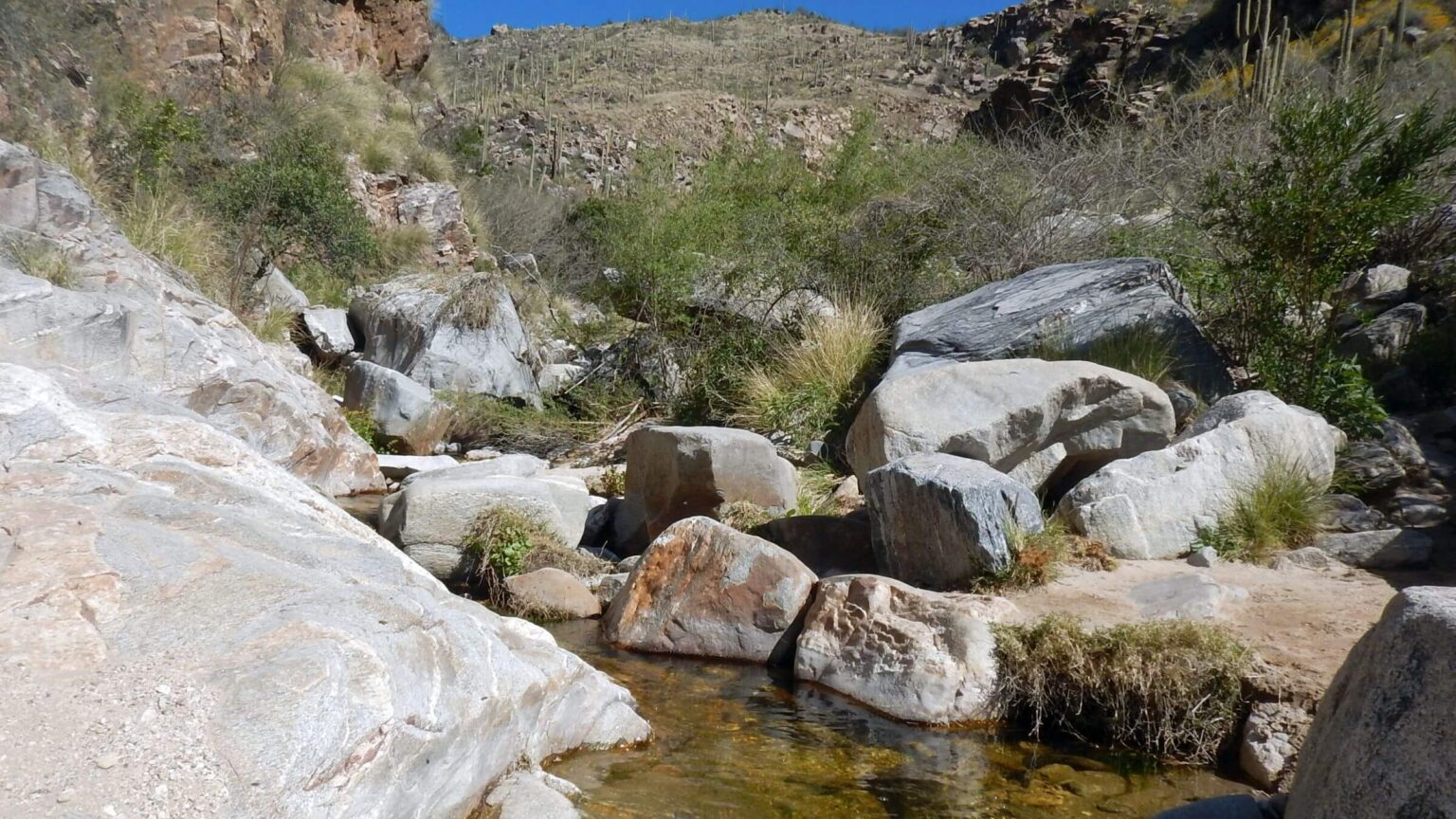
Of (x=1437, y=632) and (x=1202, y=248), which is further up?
(x=1202, y=248)

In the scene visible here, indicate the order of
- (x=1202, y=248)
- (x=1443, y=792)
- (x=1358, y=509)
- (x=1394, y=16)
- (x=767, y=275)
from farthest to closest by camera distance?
(x=1394, y=16) → (x=767, y=275) → (x=1202, y=248) → (x=1358, y=509) → (x=1443, y=792)

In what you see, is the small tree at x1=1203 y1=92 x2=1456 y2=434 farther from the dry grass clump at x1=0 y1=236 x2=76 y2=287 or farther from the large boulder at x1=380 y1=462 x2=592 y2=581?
the dry grass clump at x1=0 y1=236 x2=76 y2=287

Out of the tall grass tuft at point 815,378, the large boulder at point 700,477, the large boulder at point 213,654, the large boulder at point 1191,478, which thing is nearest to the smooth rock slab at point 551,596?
the large boulder at point 700,477

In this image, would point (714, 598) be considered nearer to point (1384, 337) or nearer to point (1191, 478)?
point (1191, 478)

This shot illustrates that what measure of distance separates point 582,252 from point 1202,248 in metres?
13.8

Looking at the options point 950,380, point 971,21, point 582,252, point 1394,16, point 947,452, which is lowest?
point 947,452

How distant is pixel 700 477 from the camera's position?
7.75m

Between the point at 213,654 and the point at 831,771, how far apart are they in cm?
260

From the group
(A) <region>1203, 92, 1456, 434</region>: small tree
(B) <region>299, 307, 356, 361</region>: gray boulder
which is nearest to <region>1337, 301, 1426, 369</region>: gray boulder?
(A) <region>1203, 92, 1456, 434</region>: small tree

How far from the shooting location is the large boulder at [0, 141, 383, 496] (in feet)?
26.2

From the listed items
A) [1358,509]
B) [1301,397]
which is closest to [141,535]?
[1358,509]

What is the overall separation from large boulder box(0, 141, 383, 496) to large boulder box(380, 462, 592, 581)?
1624 millimetres

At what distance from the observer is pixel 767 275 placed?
469 inches

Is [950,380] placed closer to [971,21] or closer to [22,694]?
[22,694]
